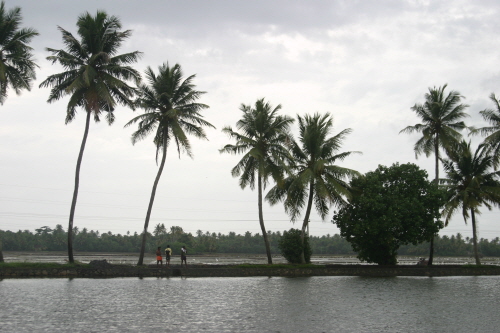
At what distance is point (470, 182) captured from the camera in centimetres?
4091

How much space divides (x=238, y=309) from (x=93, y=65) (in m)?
22.0

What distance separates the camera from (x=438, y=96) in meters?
41.4

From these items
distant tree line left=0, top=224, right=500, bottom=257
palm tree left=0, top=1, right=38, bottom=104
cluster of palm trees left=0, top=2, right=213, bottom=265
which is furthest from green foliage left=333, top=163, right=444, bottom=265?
distant tree line left=0, top=224, right=500, bottom=257

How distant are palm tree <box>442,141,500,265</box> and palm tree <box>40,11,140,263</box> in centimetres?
2856

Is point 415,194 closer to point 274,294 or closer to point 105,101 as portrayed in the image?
point 274,294

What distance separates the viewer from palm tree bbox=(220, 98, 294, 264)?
36.1 m

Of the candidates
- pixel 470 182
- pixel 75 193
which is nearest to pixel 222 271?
pixel 75 193

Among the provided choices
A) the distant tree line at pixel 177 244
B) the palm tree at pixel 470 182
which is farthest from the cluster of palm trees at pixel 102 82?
the distant tree line at pixel 177 244

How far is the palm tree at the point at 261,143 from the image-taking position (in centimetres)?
3609

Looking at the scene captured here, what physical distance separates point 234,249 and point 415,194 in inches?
3425

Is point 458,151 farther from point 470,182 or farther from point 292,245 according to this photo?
point 292,245

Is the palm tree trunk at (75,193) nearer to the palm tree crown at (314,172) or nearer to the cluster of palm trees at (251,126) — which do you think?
the cluster of palm trees at (251,126)

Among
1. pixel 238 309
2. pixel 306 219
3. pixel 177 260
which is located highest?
pixel 306 219

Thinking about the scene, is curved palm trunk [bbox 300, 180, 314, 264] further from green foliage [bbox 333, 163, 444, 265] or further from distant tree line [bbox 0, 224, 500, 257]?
distant tree line [bbox 0, 224, 500, 257]
